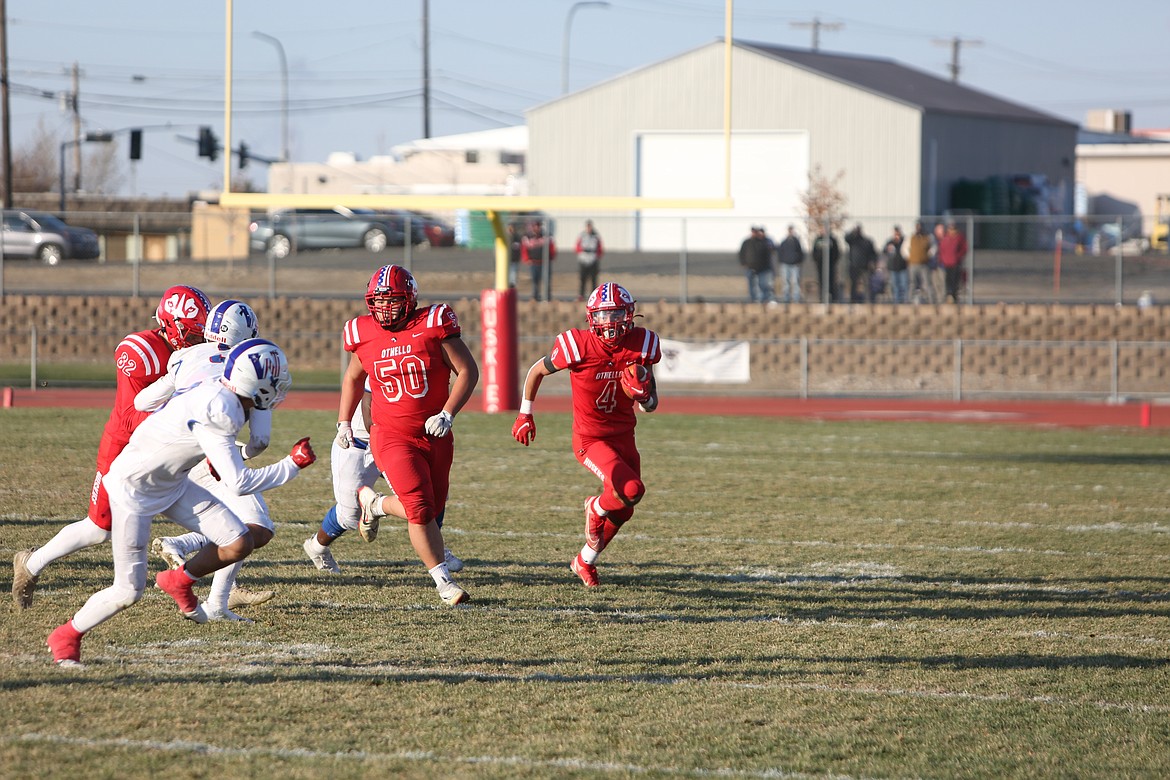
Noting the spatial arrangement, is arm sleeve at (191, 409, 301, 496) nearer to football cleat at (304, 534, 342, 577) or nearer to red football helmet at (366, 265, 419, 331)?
red football helmet at (366, 265, 419, 331)

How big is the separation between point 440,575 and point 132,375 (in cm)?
172

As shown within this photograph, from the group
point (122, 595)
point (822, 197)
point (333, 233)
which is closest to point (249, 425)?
point (122, 595)

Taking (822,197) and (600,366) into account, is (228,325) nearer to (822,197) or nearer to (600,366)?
(600,366)

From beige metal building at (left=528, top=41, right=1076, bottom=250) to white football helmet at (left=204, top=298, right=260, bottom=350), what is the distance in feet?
93.1

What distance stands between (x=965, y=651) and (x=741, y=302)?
16598 mm

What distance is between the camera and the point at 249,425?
5.55 metres

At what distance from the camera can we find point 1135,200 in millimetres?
50500

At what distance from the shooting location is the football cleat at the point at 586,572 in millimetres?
7059

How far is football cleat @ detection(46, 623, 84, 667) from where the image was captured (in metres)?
5.15

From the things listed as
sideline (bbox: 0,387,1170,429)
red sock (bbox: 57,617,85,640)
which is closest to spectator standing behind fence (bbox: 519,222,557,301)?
sideline (bbox: 0,387,1170,429)

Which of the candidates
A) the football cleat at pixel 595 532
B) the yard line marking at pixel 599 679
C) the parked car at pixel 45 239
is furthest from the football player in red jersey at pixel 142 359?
the parked car at pixel 45 239

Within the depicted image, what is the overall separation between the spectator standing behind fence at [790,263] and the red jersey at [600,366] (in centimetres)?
1498

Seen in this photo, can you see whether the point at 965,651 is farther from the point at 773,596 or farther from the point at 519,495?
the point at 519,495

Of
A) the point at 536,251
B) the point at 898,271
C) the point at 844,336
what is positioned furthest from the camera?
the point at 536,251
